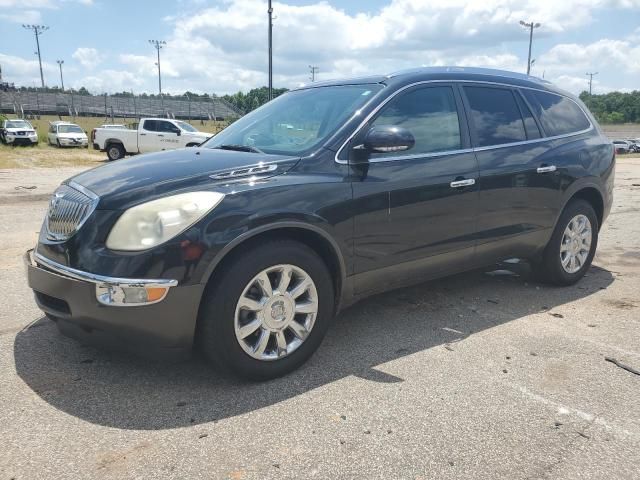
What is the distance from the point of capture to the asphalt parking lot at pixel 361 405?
253cm

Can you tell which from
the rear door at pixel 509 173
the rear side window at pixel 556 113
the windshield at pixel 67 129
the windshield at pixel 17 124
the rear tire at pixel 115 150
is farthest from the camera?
the windshield at pixel 67 129

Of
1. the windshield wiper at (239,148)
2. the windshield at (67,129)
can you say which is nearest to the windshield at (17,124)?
the windshield at (67,129)

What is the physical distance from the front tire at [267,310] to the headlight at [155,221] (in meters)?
0.34

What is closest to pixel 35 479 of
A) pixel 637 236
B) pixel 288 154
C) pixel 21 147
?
pixel 288 154

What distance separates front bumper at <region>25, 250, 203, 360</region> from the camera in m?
2.87

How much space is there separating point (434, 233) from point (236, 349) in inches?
67.3

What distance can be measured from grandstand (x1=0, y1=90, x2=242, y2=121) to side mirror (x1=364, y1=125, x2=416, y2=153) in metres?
59.6

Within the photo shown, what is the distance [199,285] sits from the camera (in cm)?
295

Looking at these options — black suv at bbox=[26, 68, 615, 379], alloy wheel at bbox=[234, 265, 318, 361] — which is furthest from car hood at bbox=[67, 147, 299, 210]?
alloy wheel at bbox=[234, 265, 318, 361]

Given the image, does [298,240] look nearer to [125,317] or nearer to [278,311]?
[278,311]

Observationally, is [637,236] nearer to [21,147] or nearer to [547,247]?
[547,247]

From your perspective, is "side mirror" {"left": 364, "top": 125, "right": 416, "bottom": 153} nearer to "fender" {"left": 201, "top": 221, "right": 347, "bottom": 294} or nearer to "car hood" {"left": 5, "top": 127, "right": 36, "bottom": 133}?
"fender" {"left": 201, "top": 221, "right": 347, "bottom": 294}

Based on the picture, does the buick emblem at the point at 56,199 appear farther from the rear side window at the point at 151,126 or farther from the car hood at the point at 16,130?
the car hood at the point at 16,130

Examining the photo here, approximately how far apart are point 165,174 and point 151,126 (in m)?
20.7
